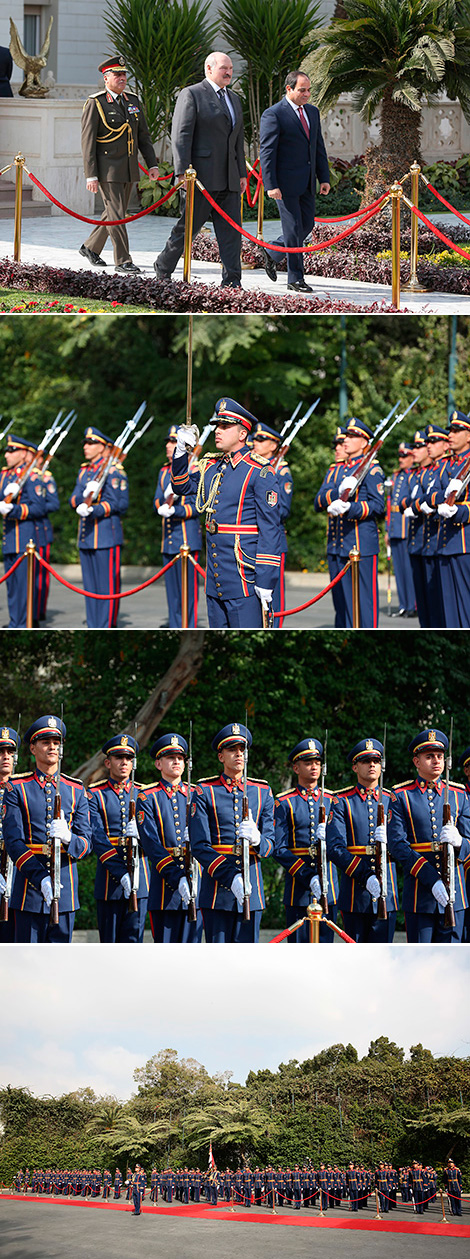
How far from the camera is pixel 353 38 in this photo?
15.0m

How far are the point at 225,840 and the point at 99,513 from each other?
10.1 ft

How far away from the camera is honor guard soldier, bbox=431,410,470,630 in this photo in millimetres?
9945

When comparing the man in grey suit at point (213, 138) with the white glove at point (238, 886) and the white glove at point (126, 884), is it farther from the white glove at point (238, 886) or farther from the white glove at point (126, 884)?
the white glove at point (238, 886)

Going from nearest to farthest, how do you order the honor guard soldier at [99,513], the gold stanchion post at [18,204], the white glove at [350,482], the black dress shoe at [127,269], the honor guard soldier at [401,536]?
the white glove at [350,482]
the honor guard soldier at [99,513]
the honor guard soldier at [401,536]
the gold stanchion post at [18,204]
the black dress shoe at [127,269]

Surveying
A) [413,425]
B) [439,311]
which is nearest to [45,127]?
[413,425]

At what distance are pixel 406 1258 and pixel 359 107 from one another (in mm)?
10666

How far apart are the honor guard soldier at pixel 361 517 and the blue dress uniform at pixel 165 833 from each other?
2.22 meters

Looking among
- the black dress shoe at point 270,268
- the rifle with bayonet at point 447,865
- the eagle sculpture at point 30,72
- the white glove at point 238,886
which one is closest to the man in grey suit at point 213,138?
the black dress shoe at point 270,268

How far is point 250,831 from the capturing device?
8344 mm

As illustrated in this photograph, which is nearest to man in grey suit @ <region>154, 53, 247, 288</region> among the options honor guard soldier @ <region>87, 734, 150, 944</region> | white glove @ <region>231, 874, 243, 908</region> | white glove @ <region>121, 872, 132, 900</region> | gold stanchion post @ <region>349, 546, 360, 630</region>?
gold stanchion post @ <region>349, 546, 360, 630</region>

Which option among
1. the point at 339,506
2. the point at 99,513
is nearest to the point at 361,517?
the point at 339,506

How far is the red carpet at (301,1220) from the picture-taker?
7930mm

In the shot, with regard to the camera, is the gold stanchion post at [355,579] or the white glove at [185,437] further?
the gold stanchion post at [355,579]

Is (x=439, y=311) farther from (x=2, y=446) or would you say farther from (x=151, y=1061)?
(x=151, y=1061)
